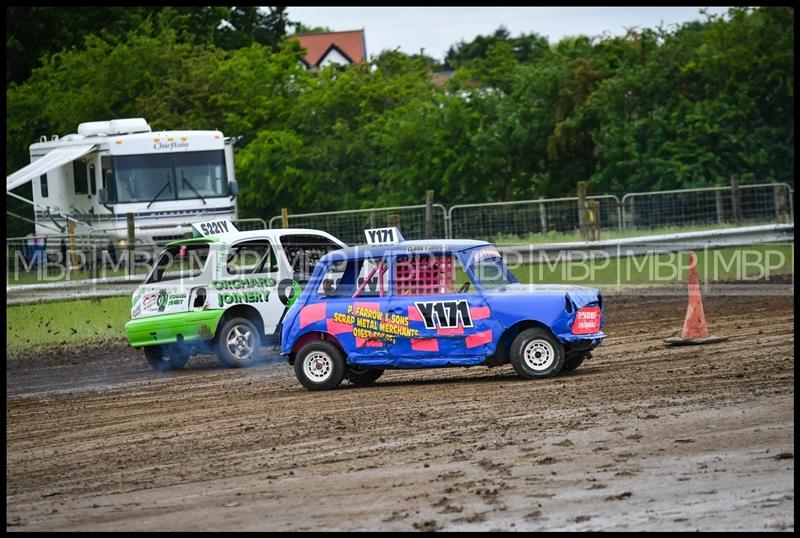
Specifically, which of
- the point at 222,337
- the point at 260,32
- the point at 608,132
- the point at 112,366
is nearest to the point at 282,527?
the point at 222,337

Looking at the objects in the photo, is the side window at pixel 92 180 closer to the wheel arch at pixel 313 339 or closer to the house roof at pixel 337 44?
the wheel arch at pixel 313 339

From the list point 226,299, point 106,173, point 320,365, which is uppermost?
point 106,173

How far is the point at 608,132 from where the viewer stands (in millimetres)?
36281

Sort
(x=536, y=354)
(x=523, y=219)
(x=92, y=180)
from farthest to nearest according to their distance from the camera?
(x=92, y=180) < (x=523, y=219) < (x=536, y=354)

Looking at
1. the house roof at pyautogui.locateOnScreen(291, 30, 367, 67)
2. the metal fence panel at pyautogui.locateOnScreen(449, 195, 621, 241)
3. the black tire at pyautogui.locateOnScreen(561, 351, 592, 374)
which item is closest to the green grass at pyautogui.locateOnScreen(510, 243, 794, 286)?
the metal fence panel at pyautogui.locateOnScreen(449, 195, 621, 241)

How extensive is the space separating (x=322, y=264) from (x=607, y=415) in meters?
4.53

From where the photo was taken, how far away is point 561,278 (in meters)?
→ 25.5

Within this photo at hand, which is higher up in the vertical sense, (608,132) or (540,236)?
(608,132)

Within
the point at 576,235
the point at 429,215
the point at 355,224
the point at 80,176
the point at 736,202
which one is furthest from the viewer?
the point at 80,176

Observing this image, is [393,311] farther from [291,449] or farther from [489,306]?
[291,449]

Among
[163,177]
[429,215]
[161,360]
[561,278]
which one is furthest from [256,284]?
[163,177]

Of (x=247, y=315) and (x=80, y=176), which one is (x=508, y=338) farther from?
(x=80, y=176)

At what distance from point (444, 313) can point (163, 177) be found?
16.5 m

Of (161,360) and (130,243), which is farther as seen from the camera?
(130,243)
